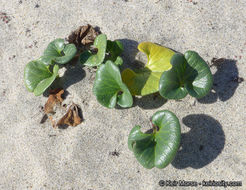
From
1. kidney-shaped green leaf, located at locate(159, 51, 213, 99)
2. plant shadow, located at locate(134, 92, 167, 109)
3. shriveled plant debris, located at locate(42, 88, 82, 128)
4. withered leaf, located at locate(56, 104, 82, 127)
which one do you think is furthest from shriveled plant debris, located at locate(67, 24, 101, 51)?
kidney-shaped green leaf, located at locate(159, 51, 213, 99)

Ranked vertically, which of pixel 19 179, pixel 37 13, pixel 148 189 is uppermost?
pixel 37 13

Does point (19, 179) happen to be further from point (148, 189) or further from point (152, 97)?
point (152, 97)

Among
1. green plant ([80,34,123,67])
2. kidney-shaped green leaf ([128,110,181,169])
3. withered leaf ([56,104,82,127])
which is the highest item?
green plant ([80,34,123,67])

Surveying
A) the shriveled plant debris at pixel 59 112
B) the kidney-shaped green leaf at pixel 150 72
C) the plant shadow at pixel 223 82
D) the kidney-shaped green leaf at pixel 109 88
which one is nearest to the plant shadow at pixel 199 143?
the plant shadow at pixel 223 82

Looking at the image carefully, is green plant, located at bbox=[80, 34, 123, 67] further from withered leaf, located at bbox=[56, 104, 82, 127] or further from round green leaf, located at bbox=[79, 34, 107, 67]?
Result: withered leaf, located at bbox=[56, 104, 82, 127]

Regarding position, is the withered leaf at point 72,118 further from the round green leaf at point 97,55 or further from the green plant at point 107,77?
the round green leaf at point 97,55

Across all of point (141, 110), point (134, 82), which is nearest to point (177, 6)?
point (134, 82)
